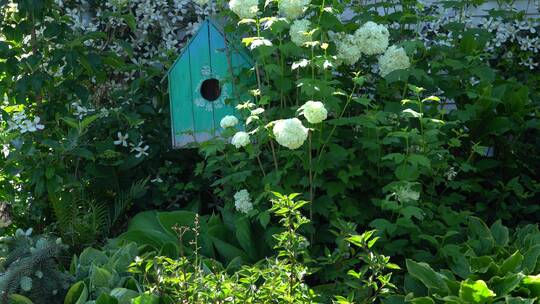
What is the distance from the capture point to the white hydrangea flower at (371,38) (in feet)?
11.1

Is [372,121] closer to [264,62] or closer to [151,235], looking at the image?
[264,62]

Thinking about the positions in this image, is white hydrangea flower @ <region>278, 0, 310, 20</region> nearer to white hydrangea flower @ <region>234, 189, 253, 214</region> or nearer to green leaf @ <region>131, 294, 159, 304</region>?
white hydrangea flower @ <region>234, 189, 253, 214</region>

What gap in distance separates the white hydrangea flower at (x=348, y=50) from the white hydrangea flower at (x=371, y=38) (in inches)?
1.0

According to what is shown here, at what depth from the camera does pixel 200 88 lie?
4.12m

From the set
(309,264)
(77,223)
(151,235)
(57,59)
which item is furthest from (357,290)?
(57,59)

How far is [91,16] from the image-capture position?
4.88 metres

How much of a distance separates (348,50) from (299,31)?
0.94 feet

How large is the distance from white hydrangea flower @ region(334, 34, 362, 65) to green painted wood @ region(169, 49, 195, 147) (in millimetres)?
1035

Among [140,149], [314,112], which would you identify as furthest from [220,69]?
[314,112]

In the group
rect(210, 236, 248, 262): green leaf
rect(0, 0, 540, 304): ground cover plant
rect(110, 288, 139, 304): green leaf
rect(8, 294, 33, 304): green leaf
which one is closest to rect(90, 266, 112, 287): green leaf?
rect(0, 0, 540, 304): ground cover plant

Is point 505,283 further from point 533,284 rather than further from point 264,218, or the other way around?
point 264,218

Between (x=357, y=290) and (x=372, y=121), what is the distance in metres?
0.80

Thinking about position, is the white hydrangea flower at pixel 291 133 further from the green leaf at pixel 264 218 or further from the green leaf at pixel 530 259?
the green leaf at pixel 530 259

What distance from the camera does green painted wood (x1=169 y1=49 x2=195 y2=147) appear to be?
411 centimetres
